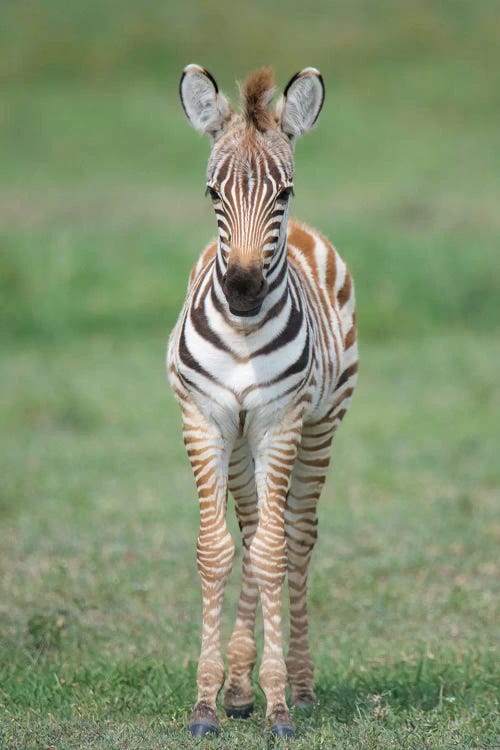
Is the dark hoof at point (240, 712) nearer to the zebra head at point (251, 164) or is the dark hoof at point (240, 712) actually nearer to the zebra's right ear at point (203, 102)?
the zebra head at point (251, 164)

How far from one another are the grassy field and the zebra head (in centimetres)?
195

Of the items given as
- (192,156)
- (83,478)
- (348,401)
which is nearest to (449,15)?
(192,156)

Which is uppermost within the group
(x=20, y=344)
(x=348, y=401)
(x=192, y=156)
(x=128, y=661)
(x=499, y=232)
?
(x=192, y=156)

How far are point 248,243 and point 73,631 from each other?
301 cm

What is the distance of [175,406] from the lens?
13453 millimetres

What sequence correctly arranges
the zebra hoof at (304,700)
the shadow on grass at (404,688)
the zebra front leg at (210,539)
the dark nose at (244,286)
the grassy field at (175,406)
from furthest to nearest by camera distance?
the grassy field at (175,406) < the zebra hoof at (304,700) < the shadow on grass at (404,688) < the zebra front leg at (210,539) < the dark nose at (244,286)

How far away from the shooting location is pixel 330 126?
32.6m

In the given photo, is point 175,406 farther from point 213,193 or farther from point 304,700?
point 213,193

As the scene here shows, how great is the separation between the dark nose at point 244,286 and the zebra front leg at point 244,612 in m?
0.88

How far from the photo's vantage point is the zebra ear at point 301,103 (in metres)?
5.12

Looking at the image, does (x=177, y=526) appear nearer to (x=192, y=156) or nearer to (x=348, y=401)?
(x=348, y=401)

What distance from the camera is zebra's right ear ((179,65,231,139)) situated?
5.11m

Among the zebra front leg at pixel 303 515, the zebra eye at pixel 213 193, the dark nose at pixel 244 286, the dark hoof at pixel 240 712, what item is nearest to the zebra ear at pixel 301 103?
the zebra eye at pixel 213 193

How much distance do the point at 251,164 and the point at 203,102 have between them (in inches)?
16.0
